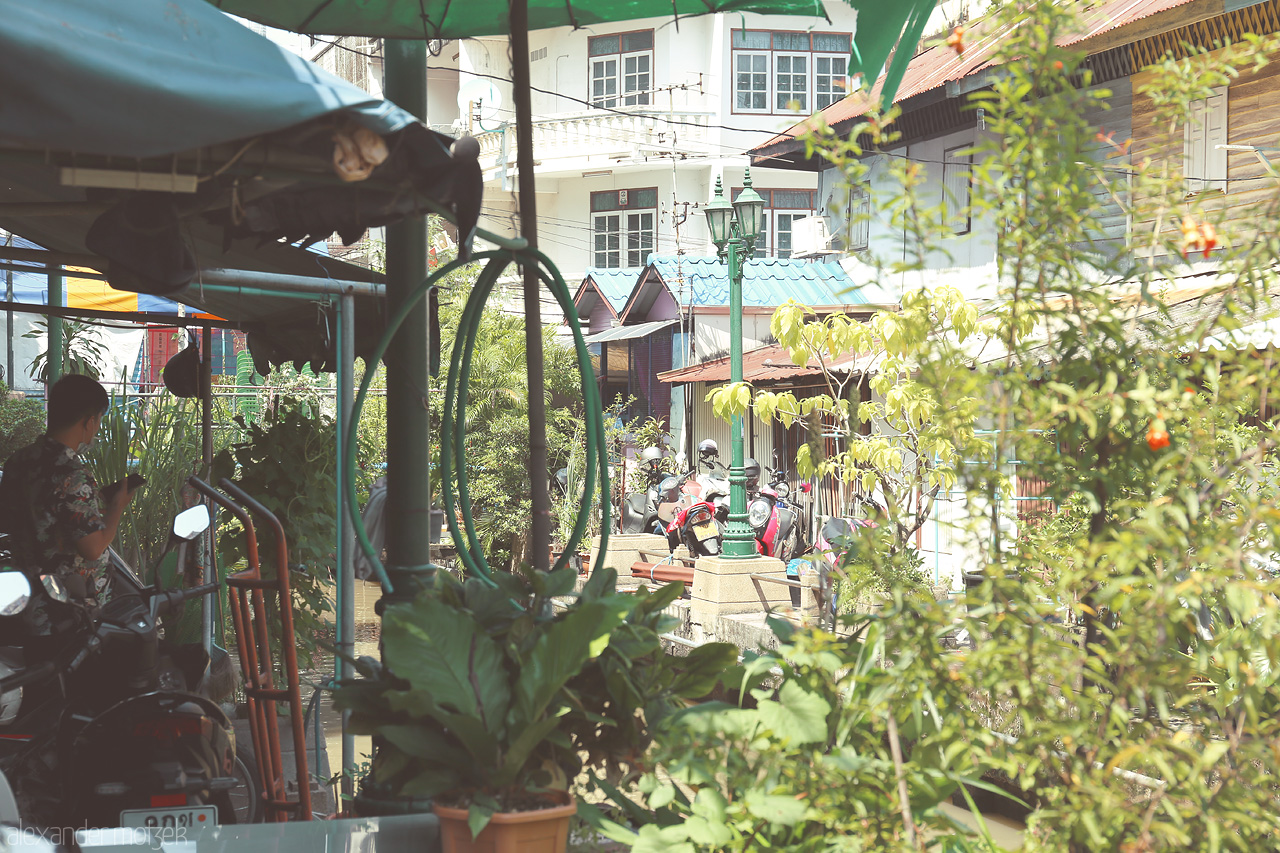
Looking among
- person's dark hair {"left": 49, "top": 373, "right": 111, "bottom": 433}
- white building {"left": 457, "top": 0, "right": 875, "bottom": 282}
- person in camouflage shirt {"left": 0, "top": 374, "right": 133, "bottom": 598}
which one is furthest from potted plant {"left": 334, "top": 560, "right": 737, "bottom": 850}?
white building {"left": 457, "top": 0, "right": 875, "bottom": 282}

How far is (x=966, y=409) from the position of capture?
2375 millimetres

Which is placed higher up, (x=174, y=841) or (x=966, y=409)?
(x=966, y=409)

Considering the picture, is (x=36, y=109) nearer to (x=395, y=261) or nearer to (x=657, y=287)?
(x=395, y=261)

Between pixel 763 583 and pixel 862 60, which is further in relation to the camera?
pixel 763 583

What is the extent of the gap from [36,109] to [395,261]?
5.92ft

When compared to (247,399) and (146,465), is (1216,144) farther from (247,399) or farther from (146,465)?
(247,399)

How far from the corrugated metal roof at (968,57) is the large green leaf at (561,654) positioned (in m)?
1.23

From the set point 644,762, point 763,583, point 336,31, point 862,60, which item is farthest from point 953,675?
point 763,583

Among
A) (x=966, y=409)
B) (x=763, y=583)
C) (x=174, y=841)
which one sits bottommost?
(x=763, y=583)

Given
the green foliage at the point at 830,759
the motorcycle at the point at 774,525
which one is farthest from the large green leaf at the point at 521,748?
the motorcycle at the point at 774,525

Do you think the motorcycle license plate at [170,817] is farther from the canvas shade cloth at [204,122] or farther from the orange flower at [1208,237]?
the orange flower at [1208,237]

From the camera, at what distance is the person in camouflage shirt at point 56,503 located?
4.17 m

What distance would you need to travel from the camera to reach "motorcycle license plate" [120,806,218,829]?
3291mm

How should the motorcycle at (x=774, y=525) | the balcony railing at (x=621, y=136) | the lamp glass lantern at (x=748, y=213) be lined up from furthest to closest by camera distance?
the balcony railing at (x=621, y=136) → the motorcycle at (x=774, y=525) → the lamp glass lantern at (x=748, y=213)
